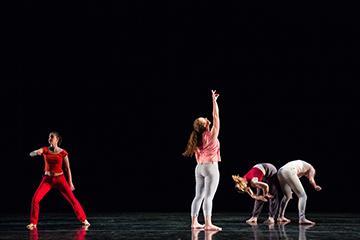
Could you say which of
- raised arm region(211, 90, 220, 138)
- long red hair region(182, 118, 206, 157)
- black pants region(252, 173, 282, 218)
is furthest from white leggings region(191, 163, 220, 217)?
black pants region(252, 173, 282, 218)

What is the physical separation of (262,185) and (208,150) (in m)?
1.38

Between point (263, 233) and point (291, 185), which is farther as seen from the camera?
point (291, 185)

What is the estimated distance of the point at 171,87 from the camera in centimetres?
1122

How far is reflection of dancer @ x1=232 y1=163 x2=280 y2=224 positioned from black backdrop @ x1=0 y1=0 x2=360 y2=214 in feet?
9.43

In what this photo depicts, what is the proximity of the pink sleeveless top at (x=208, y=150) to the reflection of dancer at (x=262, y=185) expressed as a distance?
99 centimetres

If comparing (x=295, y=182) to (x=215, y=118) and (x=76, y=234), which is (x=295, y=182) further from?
(x=76, y=234)

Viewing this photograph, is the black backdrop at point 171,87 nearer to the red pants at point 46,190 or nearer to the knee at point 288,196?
the knee at point 288,196

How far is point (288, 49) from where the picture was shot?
11062mm

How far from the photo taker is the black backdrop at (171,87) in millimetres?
11078

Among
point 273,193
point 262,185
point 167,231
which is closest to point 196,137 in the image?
point 167,231

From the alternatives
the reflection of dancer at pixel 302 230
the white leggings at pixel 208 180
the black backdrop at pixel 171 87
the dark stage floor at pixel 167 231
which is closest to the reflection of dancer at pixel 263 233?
the dark stage floor at pixel 167 231

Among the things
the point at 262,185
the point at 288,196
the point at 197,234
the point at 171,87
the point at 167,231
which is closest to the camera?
the point at 197,234

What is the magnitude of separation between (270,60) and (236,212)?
102 inches

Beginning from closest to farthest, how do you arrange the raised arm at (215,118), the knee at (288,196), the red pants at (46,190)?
1. the raised arm at (215,118)
2. the red pants at (46,190)
3. the knee at (288,196)
